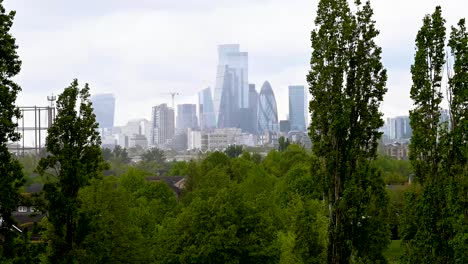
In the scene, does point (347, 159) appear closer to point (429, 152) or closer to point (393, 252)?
point (429, 152)

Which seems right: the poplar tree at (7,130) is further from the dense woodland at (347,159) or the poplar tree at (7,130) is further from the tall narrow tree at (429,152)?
Answer: the tall narrow tree at (429,152)

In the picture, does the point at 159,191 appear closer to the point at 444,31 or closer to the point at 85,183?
the point at 85,183

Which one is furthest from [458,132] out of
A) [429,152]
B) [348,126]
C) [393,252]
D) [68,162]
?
[393,252]

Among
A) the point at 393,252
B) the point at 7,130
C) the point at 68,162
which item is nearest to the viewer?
the point at 7,130

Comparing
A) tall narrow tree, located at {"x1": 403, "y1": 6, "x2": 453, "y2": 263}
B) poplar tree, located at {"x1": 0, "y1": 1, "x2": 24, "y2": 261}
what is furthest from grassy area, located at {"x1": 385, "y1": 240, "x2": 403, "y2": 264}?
poplar tree, located at {"x1": 0, "y1": 1, "x2": 24, "y2": 261}

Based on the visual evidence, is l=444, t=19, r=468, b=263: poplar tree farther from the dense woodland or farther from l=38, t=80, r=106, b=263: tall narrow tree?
l=38, t=80, r=106, b=263: tall narrow tree

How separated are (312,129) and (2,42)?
30.8 feet

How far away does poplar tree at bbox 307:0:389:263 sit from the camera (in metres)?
21.4

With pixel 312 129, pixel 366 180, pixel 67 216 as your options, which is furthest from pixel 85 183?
pixel 366 180

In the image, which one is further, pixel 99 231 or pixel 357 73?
pixel 99 231

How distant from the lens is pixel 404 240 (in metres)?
21.7

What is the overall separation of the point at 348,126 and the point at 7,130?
32.4ft

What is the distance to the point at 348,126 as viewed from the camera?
21.7 m

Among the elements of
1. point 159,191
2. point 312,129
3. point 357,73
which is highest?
point 357,73
